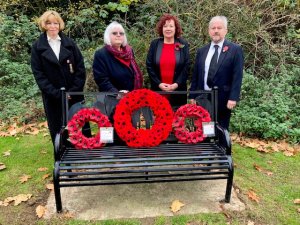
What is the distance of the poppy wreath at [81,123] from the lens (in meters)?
3.88

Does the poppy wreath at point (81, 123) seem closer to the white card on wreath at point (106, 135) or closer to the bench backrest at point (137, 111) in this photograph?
the white card on wreath at point (106, 135)

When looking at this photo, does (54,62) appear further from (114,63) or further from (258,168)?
(258,168)

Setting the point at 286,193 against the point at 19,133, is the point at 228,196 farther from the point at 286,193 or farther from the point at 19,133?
the point at 19,133

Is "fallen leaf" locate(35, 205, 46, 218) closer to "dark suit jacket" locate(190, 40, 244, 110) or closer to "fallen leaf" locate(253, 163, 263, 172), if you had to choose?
"dark suit jacket" locate(190, 40, 244, 110)

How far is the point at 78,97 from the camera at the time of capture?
4559mm

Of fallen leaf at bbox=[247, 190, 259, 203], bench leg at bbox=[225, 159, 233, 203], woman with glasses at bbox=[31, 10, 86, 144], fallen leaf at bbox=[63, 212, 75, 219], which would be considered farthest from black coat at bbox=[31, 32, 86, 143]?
fallen leaf at bbox=[247, 190, 259, 203]

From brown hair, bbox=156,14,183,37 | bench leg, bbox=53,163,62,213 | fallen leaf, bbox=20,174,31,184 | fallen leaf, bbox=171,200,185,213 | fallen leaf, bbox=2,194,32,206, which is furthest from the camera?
brown hair, bbox=156,14,183,37

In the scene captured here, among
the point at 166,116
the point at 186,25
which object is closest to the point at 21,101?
the point at 186,25

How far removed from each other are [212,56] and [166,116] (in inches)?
36.6

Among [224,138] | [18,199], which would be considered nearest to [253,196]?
[224,138]

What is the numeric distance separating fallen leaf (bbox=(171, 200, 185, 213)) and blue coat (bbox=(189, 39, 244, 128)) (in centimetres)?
133

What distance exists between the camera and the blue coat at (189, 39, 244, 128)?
13.6 ft

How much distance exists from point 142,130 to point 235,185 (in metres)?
1.29

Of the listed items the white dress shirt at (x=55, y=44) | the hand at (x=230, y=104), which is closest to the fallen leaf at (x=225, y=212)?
the hand at (x=230, y=104)
